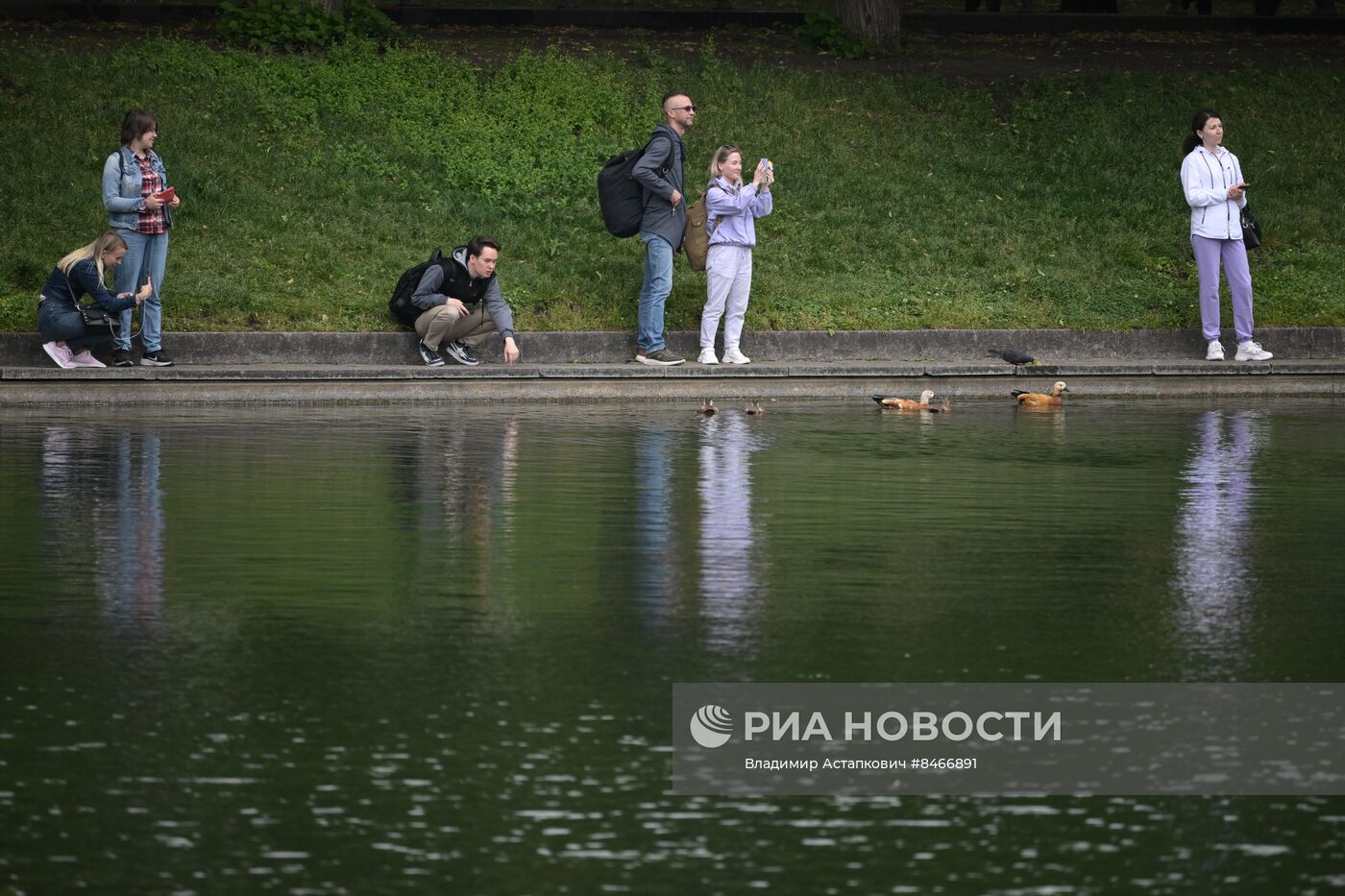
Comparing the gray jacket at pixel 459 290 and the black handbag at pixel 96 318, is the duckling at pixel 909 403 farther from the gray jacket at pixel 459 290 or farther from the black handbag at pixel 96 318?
the black handbag at pixel 96 318

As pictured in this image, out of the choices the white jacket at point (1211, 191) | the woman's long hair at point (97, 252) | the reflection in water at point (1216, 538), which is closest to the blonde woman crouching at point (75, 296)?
the woman's long hair at point (97, 252)

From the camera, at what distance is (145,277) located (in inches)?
716

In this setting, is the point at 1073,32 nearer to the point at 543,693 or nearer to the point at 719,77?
the point at 719,77

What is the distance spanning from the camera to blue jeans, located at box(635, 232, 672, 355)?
18688 mm

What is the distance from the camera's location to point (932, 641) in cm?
775

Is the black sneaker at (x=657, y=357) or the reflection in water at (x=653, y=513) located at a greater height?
the black sneaker at (x=657, y=357)

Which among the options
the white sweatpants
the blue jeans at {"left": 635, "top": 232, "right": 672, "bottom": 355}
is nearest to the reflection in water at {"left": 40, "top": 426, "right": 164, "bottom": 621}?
the blue jeans at {"left": 635, "top": 232, "right": 672, "bottom": 355}

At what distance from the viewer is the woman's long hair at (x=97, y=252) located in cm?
1767

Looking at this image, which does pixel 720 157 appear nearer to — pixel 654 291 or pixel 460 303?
pixel 654 291

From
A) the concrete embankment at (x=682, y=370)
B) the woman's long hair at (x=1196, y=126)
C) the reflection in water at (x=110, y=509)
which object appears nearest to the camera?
the reflection in water at (x=110, y=509)

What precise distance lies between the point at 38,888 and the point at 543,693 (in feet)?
7.05

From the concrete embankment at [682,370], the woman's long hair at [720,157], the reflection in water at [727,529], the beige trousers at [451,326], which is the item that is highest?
the woman's long hair at [720,157]

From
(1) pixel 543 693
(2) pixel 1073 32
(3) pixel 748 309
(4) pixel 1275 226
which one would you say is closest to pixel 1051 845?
(1) pixel 543 693

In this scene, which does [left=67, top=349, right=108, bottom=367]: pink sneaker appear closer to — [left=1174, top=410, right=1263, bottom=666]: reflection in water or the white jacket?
[left=1174, top=410, right=1263, bottom=666]: reflection in water
